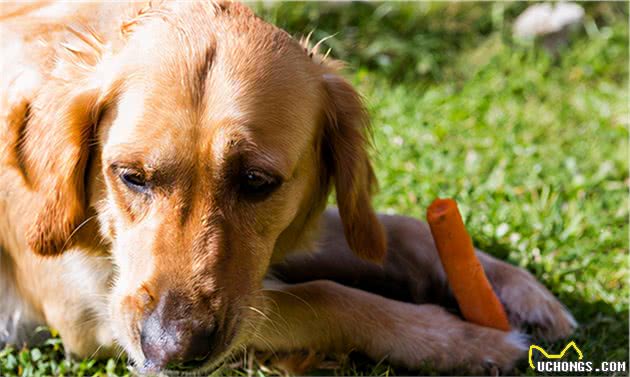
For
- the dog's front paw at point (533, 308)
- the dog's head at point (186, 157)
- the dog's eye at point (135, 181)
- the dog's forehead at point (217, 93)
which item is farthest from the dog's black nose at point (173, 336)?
the dog's front paw at point (533, 308)

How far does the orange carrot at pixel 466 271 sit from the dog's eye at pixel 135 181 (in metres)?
1.46

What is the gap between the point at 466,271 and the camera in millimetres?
3830

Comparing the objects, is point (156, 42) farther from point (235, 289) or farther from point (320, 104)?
point (235, 289)

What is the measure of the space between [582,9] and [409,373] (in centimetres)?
460

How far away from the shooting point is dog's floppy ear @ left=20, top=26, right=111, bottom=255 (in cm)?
327

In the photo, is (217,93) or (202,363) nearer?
(202,363)

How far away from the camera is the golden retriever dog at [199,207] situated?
9.55 ft

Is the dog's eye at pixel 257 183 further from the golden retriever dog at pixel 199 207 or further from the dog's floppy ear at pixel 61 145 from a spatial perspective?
the dog's floppy ear at pixel 61 145

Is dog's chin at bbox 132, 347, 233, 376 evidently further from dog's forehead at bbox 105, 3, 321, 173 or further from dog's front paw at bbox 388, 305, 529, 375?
dog's front paw at bbox 388, 305, 529, 375

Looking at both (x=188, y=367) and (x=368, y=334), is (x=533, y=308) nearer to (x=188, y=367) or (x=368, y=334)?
(x=368, y=334)

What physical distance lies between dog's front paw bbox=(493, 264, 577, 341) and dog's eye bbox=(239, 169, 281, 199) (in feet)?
4.91

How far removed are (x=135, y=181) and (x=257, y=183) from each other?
44cm

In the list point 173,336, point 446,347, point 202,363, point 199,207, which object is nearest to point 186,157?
point 199,207

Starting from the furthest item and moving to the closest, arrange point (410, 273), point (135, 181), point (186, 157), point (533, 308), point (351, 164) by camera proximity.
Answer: point (410, 273)
point (533, 308)
point (351, 164)
point (135, 181)
point (186, 157)
